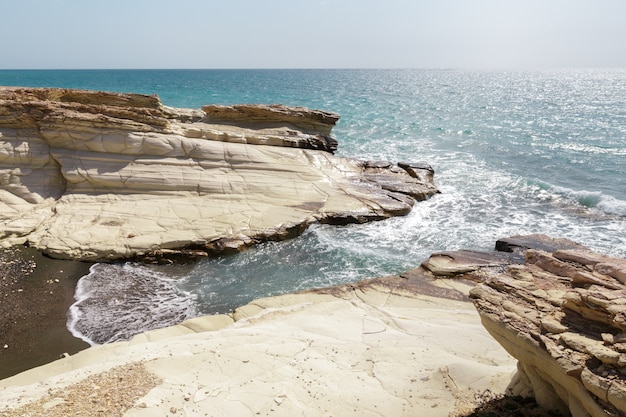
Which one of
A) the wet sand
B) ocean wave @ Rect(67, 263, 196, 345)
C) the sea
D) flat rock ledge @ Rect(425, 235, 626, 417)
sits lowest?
the wet sand

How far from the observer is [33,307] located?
11.1m

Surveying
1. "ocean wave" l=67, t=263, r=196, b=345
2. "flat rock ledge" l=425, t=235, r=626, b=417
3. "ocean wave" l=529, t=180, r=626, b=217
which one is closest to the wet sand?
"ocean wave" l=67, t=263, r=196, b=345

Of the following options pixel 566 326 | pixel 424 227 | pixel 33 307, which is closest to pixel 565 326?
pixel 566 326

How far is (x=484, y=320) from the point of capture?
575 cm

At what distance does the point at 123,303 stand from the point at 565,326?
33.8 feet

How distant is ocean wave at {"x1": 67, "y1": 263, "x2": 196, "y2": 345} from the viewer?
10.3 meters

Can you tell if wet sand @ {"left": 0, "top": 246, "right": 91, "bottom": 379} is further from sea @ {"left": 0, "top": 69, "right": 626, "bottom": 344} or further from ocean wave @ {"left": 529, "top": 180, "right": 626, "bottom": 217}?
ocean wave @ {"left": 529, "top": 180, "right": 626, "bottom": 217}

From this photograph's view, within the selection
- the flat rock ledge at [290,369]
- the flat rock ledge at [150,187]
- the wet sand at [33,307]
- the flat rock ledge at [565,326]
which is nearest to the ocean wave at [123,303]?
the wet sand at [33,307]

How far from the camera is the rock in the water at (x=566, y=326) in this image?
4.39 metres

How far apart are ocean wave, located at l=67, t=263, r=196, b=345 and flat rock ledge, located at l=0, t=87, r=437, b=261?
1.08m

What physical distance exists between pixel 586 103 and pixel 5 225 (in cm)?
6375

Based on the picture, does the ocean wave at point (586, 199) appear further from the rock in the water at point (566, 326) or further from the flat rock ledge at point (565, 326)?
the rock in the water at point (566, 326)

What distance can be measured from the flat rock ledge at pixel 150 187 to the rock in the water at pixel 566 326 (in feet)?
33.0

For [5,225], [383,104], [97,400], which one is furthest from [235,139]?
[383,104]
